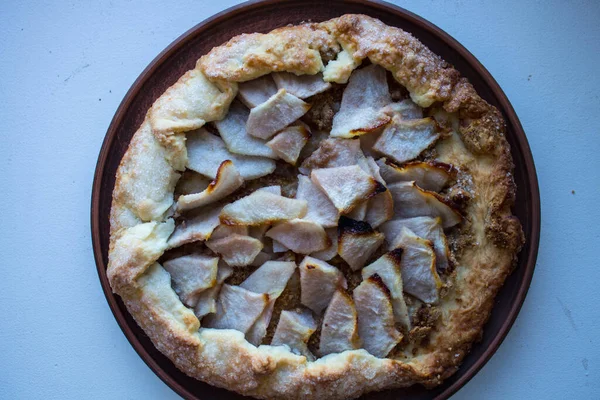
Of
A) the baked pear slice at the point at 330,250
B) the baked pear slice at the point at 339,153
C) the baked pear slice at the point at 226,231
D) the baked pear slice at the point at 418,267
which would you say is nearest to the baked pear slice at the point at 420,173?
the baked pear slice at the point at 339,153

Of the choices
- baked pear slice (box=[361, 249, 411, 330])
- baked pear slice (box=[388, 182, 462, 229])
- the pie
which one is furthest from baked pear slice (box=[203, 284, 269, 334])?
baked pear slice (box=[388, 182, 462, 229])

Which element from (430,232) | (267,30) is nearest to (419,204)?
(430,232)

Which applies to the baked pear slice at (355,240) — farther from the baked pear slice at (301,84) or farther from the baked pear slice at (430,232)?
the baked pear slice at (301,84)

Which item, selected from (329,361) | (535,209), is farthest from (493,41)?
(329,361)

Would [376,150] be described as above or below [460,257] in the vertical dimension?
above

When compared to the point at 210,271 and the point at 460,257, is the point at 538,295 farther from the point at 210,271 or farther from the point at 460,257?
the point at 210,271

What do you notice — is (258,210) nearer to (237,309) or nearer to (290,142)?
(290,142)
